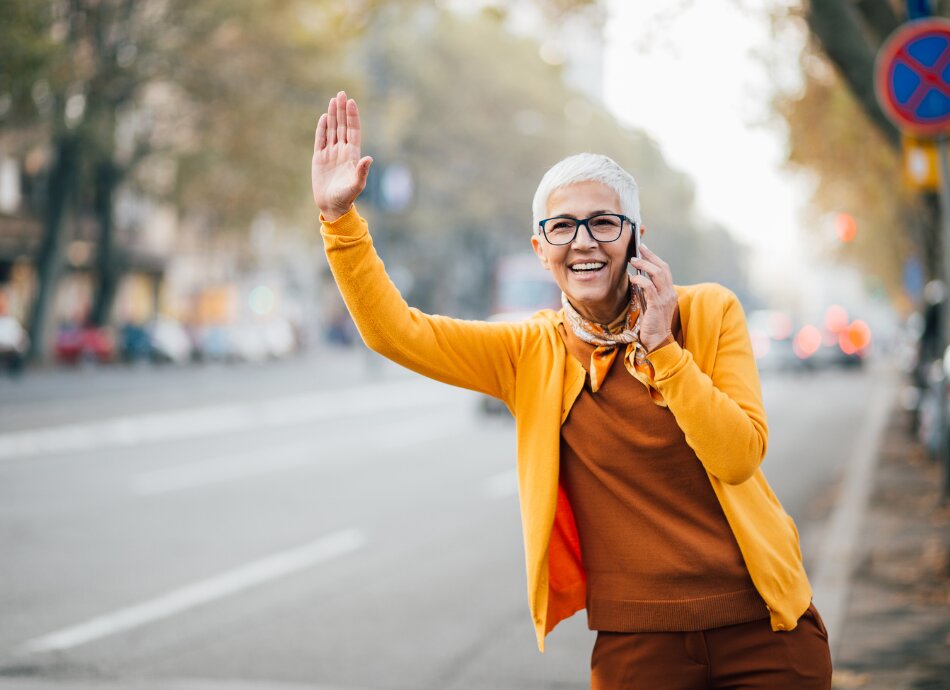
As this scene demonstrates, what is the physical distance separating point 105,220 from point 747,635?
41.4 m

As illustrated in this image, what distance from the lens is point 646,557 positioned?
8.85ft

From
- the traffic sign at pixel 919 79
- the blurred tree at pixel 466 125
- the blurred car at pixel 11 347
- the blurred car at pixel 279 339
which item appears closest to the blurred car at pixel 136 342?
the blurred car at pixel 279 339

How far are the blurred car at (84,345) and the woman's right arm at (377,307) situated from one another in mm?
41335

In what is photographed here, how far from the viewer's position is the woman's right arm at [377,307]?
108 inches

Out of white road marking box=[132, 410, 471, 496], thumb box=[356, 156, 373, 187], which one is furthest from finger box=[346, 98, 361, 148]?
white road marking box=[132, 410, 471, 496]

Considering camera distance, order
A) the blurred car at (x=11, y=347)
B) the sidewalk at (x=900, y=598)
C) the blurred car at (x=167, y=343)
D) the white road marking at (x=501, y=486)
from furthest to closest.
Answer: the blurred car at (x=167, y=343)
the blurred car at (x=11, y=347)
the white road marking at (x=501, y=486)
the sidewalk at (x=900, y=598)

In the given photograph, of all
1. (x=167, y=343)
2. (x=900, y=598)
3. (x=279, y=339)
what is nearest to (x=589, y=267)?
(x=900, y=598)

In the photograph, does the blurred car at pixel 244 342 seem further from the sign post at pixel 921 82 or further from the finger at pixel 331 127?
the finger at pixel 331 127

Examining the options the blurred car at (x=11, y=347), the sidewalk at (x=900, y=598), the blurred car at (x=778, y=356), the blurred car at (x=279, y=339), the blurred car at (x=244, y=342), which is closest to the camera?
the sidewalk at (x=900, y=598)

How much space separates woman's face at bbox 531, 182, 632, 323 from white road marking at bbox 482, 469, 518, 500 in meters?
10.3

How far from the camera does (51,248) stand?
37.4m

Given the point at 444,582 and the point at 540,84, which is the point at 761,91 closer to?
the point at 444,582

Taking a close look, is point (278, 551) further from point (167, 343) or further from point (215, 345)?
point (215, 345)

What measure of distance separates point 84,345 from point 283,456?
92.9ft
